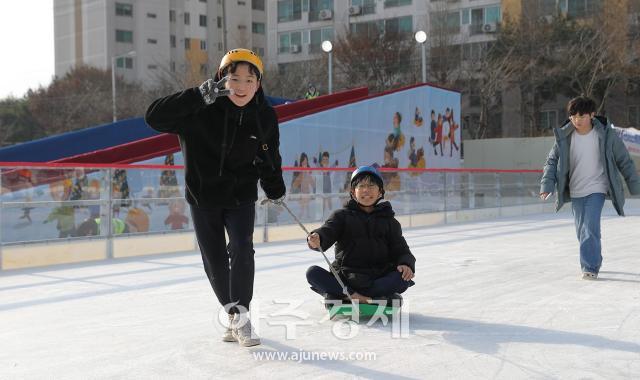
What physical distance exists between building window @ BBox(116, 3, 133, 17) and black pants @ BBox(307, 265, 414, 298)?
58.4 m

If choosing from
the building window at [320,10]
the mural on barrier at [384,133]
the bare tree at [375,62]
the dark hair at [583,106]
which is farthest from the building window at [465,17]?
the dark hair at [583,106]

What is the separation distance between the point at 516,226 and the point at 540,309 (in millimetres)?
8777

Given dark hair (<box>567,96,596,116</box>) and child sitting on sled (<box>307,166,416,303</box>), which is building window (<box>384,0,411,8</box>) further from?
child sitting on sled (<box>307,166,416,303</box>)

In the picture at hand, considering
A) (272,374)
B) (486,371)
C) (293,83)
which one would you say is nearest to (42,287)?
(272,374)

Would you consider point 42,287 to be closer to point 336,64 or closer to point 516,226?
point 516,226

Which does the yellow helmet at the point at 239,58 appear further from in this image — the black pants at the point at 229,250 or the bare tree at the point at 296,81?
the bare tree at the point at 296,81

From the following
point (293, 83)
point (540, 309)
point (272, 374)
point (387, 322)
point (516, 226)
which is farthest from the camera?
point (293, 83)

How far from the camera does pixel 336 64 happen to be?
144 feet

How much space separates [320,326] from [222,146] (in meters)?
1.22

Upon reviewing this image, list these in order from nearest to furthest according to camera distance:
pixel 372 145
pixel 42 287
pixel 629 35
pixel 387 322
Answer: pixel 387 322
pixel 42 287
pixel 372 145
pixel 629 35

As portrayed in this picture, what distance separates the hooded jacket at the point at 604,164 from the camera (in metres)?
6.27

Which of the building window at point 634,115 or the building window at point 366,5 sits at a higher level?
the building window at point 366,5

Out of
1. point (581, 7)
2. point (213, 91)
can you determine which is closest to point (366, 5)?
point (581, 7)

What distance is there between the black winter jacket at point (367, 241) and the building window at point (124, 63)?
57022 mm
